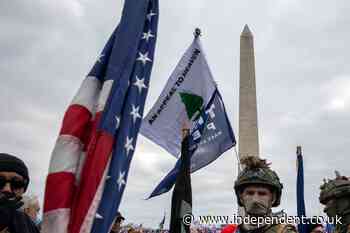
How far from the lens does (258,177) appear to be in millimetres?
3281

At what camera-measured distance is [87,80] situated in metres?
3.00

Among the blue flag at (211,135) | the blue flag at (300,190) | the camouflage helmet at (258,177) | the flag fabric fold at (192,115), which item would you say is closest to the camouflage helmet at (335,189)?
the camouflage helmet at (258,177)

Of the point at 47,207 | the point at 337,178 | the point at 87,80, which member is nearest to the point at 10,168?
the point at 47,207

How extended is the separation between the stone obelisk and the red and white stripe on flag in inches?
695

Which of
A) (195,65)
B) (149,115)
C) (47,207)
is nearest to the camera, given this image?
(47,207)

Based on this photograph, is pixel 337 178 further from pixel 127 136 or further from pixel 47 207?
pixel 47 207

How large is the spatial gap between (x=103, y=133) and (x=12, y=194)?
624 mm

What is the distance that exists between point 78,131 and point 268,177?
142 cm

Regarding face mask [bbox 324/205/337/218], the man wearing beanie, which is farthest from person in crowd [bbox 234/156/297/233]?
the man wearing beanie

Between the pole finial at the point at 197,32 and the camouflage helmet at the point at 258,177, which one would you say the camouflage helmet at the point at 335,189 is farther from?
the pole finial at the point at 197,32

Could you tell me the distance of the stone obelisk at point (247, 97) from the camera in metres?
20.3

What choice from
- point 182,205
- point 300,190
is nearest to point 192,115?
point 182,205

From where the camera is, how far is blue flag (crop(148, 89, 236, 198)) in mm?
5836

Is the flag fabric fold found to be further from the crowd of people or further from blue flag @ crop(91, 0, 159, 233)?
blue flag @ crop(91, 0, 159, 233)
